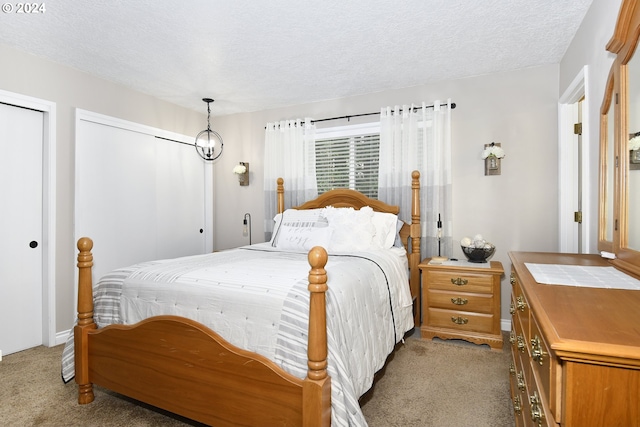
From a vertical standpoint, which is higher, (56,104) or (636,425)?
(56,104)

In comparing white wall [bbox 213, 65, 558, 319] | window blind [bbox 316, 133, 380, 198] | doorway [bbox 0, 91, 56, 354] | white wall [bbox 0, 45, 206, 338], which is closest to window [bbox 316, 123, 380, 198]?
window blind [bbox 316, 133, 380, 198]

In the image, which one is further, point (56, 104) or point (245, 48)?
point (56, 104)

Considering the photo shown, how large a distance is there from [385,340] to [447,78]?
8.45 ft

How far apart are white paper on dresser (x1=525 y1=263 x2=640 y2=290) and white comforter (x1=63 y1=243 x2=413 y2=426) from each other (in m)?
0.87

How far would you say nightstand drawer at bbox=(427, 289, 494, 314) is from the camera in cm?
286

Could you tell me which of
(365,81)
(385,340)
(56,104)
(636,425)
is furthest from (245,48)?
(636,425)

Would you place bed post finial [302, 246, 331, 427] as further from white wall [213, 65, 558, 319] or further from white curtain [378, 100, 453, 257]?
white wall [213, 65, 558, 319]

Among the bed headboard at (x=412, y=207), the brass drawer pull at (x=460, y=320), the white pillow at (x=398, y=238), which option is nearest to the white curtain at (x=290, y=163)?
the bed headboard at (x=412, y=207)

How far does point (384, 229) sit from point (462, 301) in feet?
2.97

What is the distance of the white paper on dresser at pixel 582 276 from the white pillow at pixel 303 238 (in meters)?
1.75

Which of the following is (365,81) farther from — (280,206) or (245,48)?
(280,206)

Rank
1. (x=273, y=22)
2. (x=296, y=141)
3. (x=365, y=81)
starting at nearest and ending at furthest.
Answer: (x=273, y=22), (x=365, y=81), (x=296, y=141)

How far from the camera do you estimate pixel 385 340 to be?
7.35 feet

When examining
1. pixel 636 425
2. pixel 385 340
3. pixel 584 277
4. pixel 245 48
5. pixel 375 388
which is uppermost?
pixel 245 48
